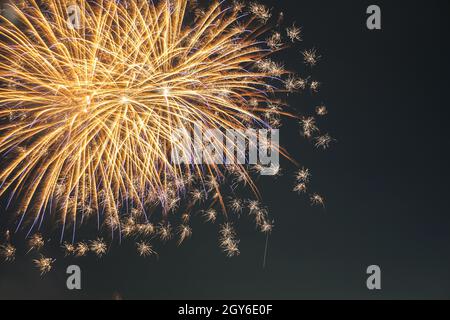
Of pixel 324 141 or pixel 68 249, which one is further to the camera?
pixel 324 141

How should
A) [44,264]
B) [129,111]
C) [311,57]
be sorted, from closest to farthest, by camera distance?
[129,111]
[44,264]
[311,57]

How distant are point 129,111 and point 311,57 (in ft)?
6.71

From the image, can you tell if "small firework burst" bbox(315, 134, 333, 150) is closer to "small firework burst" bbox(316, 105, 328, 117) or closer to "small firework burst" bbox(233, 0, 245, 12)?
"small firework burst" bbox(316, 105, 328, 117)

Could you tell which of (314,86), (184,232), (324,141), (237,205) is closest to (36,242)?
(184,232)

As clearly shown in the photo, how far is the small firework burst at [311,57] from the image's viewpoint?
4.09 m

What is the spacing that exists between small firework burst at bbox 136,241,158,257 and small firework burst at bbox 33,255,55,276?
0.92m

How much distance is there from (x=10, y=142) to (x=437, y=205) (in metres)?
4.71

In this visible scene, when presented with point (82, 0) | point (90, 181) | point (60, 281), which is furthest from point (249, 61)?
point (60, 281)

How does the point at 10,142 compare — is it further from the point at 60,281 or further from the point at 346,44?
the point at 346,44

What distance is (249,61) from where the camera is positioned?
13.1ft

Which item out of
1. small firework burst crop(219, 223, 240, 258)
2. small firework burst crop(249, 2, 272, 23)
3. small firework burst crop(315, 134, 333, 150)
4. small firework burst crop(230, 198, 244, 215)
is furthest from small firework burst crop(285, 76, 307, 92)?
small firework burst crop(219, 223, 240, 258)

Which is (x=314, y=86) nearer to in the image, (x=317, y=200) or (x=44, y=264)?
(x=317, y=200)

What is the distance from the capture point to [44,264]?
13.1 ft

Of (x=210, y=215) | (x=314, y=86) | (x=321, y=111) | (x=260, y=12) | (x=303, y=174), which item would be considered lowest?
(x=210, y=215)
